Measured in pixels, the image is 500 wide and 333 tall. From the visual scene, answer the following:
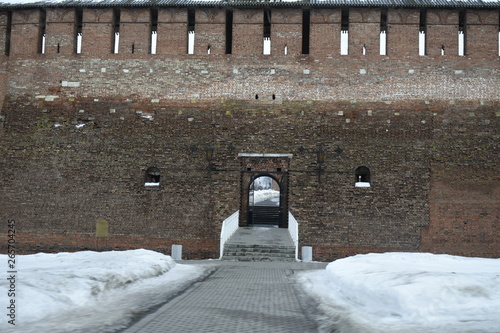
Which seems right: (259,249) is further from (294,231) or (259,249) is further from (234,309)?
(234,309)

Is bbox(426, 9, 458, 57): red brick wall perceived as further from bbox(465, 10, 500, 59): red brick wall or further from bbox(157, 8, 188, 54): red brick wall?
bbox(157, 8, 188, 54): red brick wall

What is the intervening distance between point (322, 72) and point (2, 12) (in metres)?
11.0

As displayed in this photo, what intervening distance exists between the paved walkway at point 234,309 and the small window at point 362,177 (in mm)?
5405

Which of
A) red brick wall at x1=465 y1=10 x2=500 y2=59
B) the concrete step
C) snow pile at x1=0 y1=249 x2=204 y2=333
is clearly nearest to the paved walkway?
snow pile at x1=0 y1=249 x2=204 y2=333

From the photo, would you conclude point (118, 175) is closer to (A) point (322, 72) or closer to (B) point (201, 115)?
(B) point (201, 115)

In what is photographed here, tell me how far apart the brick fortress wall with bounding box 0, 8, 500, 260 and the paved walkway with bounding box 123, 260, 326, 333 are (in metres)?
5.06

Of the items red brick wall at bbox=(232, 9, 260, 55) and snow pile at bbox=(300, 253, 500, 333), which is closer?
snow pile at bbox=(300, 253, 500, 333)

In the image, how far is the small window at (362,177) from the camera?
1234 centimetres

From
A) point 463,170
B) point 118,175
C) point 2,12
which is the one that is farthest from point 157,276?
point 2,12

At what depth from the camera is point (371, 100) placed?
1251 cm

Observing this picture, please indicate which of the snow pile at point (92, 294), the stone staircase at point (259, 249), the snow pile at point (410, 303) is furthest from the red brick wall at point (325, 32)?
the snow pile at point (410, 303)

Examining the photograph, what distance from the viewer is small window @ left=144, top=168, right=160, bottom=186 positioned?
12711 mm

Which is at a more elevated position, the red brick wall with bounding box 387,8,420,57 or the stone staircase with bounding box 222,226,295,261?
the red brick wall with bounding box 387,8,420,57

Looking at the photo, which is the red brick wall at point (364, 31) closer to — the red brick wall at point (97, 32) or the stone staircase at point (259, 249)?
the stone staircase at point (259, 249)
